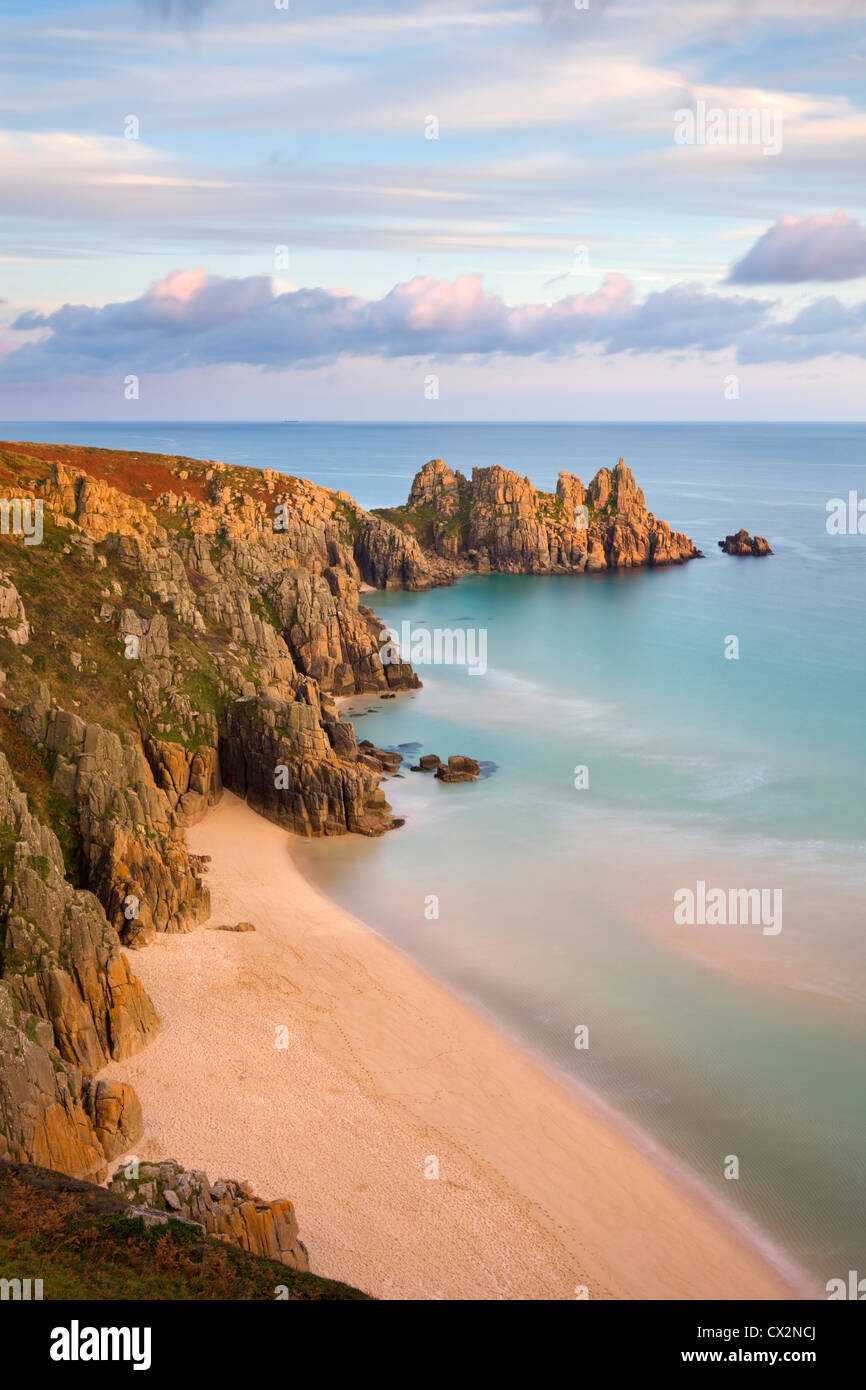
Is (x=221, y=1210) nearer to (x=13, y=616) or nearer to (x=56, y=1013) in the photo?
(x=56, y=1013)

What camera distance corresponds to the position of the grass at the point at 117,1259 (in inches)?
845

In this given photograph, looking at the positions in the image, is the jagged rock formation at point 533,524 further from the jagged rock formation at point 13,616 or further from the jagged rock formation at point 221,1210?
the jagged rock formation at point 221,1210

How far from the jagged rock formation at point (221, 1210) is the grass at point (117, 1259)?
2.42 feet

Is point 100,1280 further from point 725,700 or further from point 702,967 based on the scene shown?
point 725,700

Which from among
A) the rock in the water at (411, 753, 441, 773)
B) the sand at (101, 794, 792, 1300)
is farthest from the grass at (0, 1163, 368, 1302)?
the rock in the water at (411, 753, 441, 773)

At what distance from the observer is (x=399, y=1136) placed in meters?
30.4

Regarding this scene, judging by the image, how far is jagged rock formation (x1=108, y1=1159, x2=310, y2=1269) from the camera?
24.5 m

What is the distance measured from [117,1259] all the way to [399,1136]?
32.2 ft

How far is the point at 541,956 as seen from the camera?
136 feet

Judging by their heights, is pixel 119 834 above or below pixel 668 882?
above

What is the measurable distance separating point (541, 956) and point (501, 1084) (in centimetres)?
839

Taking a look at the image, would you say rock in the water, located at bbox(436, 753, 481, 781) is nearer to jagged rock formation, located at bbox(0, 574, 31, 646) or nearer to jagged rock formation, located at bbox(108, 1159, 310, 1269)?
jagged rock formation, located at bbox(0, 574, 31, 646)

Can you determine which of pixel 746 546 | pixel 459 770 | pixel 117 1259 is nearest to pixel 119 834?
pixel 117 1259

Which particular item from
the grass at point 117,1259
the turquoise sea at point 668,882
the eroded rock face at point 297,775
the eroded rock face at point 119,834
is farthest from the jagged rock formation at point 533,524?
the grass at point 117,1259
